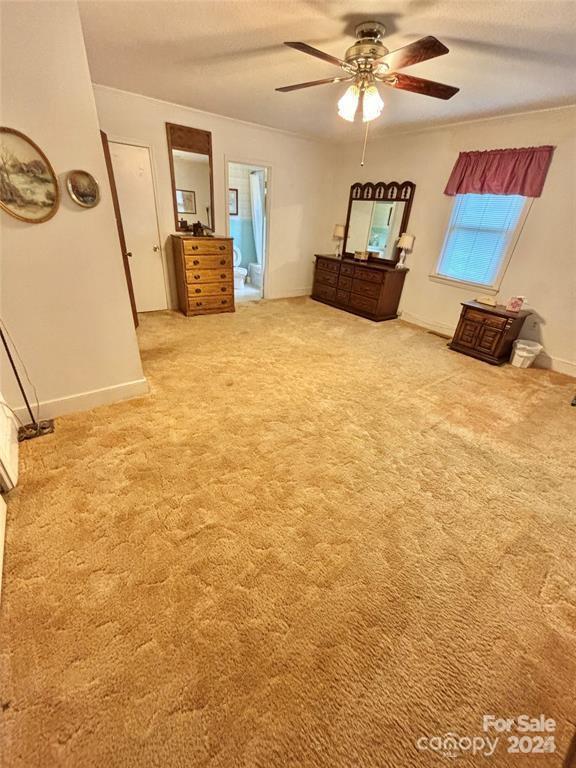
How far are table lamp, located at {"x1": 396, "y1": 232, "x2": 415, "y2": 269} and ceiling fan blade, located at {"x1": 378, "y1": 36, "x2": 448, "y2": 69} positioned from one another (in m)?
2.76

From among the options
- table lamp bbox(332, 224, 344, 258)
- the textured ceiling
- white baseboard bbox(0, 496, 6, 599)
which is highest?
the textured ceiling

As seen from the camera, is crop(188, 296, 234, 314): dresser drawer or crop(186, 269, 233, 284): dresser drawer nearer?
crop(186, 269, 233, 284): dresser drawer

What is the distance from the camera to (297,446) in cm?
211

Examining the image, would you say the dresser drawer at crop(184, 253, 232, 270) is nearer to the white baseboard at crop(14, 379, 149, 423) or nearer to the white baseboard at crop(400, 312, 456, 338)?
the white baseboard at crop(14, 379, 149, 423)

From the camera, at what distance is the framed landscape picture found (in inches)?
64.2

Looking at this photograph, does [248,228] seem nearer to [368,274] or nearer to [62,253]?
[368,274]

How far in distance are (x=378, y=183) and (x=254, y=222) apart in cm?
242

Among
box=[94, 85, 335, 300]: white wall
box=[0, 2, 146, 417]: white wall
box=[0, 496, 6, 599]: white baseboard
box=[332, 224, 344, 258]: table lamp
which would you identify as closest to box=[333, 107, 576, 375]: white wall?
box=[332, 224, 344, 258]: table lamp

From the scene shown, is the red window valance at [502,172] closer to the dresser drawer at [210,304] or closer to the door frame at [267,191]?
the door frame at [267,191]

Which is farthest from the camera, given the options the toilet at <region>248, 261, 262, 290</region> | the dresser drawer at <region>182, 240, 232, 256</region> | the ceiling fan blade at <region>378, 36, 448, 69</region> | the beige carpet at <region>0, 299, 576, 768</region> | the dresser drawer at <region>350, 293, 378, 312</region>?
the toilet at <region>248, 261, 262, 290</region>

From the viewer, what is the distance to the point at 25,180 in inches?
67.2

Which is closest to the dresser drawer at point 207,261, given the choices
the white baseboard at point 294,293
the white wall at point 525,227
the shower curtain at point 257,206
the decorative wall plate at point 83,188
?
the shower curtain at point 257,206

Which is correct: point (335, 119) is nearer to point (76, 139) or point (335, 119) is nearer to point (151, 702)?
point (76, 139)

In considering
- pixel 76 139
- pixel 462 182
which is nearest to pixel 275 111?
pixel 462 182
